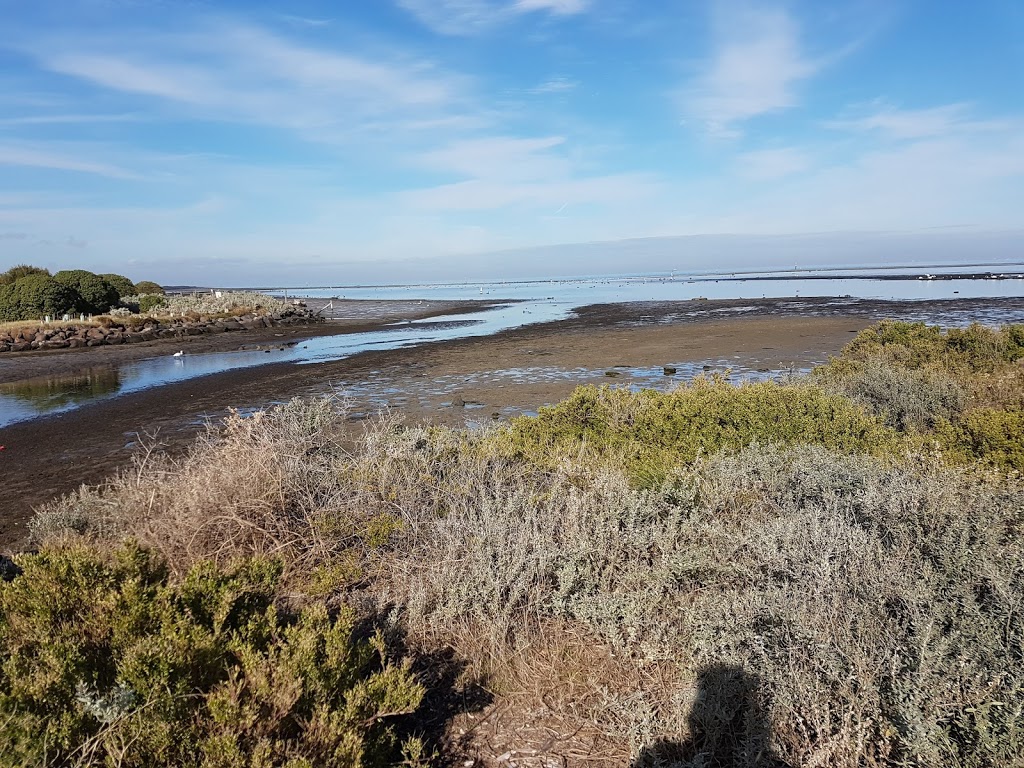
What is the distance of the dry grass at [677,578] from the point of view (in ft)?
8.59

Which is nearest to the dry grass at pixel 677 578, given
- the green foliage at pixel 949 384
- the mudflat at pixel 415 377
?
the green foliage at pixel 949 384

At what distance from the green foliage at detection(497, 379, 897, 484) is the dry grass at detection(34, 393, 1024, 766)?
0.78 meters

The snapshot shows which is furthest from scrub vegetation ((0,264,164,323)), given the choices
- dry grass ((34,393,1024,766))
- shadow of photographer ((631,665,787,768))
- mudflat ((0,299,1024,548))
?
shadow of photographer ((631,665,787,768))

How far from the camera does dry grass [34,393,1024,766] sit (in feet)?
8.59

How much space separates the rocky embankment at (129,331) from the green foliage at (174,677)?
96.7ft

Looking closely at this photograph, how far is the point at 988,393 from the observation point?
8.40 m

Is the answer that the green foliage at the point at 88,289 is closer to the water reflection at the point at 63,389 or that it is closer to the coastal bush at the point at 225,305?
the coastal bush at the point at 225,305

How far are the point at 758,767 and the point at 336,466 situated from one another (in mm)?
3849

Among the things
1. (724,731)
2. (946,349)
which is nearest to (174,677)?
(724,731)

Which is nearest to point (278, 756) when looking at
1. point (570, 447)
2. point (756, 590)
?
point (756, 590)

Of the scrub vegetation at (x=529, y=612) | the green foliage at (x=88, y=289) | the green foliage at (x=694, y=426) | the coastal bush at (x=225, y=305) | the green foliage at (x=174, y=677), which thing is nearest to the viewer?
the green foliage at (x=174, y=677)

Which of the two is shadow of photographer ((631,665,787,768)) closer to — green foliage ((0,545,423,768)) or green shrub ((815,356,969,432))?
green foliage ((0,545,423,768))

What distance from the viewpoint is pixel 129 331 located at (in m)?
29.9

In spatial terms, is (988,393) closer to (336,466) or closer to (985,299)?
(336,466)
